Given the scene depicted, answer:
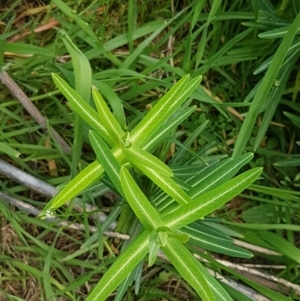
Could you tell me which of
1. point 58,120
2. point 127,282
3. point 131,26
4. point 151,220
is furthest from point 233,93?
point 151,220

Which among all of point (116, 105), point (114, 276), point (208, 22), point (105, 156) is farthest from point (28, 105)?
point (114, 276)

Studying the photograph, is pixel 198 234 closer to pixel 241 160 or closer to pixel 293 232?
pixel 241 160

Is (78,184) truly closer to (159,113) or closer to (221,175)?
(159,113)

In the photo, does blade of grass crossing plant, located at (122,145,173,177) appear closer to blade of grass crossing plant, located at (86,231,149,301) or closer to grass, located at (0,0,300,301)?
blade of grass crossing plant, located at (86,231,149,301)

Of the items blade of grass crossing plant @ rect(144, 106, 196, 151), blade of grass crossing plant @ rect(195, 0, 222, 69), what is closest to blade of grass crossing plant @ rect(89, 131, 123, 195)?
blade of grass crossing plant @ rect(144, 106, 196, 151)

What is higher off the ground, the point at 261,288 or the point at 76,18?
the point at 76,18

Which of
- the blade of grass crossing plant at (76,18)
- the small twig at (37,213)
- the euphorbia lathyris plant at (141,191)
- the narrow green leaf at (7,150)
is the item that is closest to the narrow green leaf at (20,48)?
the blade of grass crossing plant at (76,18)

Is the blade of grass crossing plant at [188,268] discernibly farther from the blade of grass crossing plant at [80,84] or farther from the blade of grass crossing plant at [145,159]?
the blade of grass crossing plant at [80,84]
